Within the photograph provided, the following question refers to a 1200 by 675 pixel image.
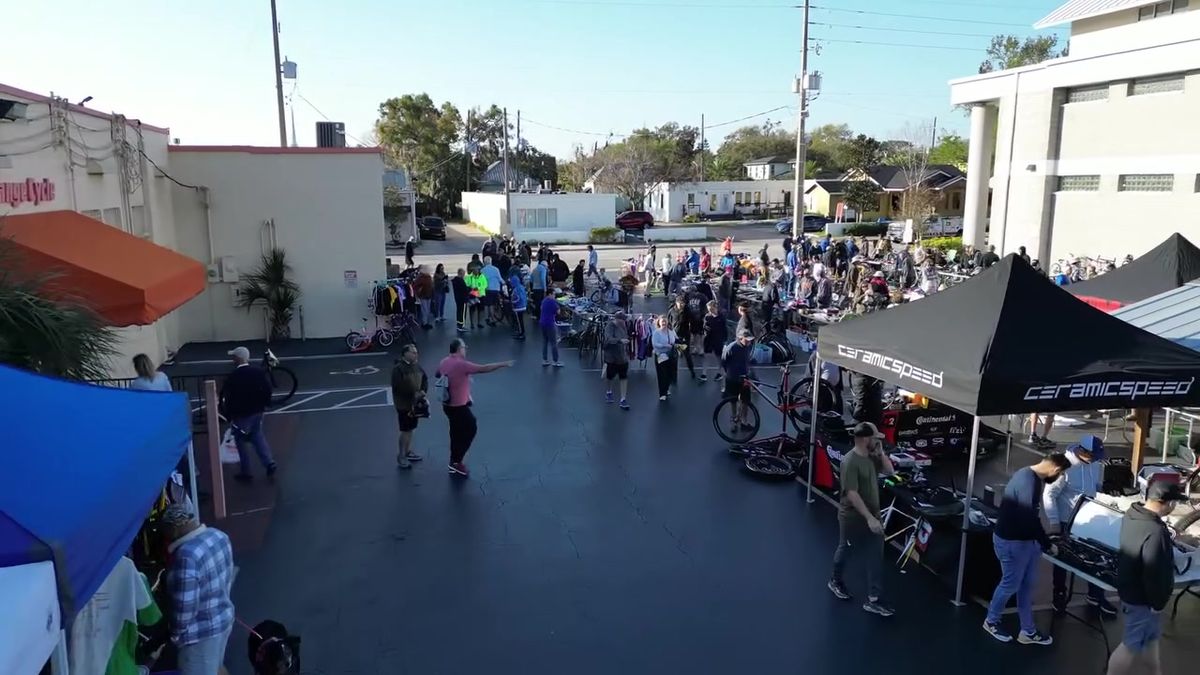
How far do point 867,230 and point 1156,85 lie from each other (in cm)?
2526

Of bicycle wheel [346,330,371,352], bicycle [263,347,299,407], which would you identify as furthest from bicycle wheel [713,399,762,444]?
bicycle wheel [346,330,371,352]

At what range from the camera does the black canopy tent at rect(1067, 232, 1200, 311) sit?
1188 centimetres

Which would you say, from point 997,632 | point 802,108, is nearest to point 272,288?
point 997,632

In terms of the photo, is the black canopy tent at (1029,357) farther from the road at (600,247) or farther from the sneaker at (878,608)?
the road at (600,247)

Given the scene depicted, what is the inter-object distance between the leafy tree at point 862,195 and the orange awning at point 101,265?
53.3m

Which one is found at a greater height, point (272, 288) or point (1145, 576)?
point (272, 288)

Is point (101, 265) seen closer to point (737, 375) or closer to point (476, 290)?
point (737, 375)

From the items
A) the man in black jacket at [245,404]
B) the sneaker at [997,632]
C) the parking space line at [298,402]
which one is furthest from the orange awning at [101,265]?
the sneaker at [997,632]

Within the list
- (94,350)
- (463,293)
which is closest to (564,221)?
(463,293)

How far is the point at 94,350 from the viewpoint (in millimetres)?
6934

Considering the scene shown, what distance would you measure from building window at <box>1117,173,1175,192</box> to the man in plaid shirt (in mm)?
27678

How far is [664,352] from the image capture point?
1339 cm

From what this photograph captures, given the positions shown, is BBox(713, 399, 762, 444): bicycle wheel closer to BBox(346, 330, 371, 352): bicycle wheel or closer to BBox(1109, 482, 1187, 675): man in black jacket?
BBox(1109, 482, 1187, 675): man in black jacket

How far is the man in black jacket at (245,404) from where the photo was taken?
31.6 ft
